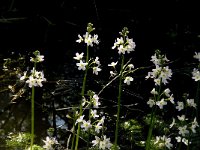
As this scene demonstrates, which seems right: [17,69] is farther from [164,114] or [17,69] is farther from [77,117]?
[77,117]

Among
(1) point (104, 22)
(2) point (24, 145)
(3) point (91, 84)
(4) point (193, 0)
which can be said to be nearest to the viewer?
(2) point (24, 145)

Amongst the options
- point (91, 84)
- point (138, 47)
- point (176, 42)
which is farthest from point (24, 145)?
point (176, 42)

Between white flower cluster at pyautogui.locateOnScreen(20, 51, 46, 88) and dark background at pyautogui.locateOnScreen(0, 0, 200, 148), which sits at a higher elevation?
dark background at pyautogui.locateOnScreen(0, 0, 200, 148)

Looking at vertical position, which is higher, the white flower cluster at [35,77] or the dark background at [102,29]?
the dark background at [102,29]

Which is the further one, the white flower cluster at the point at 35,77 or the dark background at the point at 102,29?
the dark background at the point at 102,29

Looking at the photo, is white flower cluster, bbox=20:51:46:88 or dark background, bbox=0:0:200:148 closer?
white flower cluster, bbox=20:51:46:88

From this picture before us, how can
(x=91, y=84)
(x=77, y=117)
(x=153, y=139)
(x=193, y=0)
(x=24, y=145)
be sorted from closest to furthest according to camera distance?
(x=77, y=117) → (x=24, y=145) → (x=153, y=139) → (x=91, y=84) → (x=193, y=0)

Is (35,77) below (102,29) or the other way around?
below

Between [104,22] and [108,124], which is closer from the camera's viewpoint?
[108,124]

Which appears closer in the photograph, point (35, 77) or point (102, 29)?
point (35, 77)

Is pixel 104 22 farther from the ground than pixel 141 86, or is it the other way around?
pixel 104 22

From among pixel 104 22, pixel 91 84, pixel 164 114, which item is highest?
pixel 104 22
